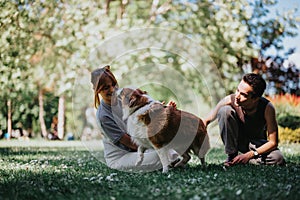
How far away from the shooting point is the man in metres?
4.65

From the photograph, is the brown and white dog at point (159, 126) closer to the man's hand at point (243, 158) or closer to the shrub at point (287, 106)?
the man's hand at point (243, 158)

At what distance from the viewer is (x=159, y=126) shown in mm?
4285

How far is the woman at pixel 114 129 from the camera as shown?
4.72m

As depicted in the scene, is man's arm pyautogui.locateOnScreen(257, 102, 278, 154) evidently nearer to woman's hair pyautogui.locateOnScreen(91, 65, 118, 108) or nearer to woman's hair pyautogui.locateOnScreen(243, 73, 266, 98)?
woman's hair pyautogui.locateOnScreen(243, 73, 266, 98)

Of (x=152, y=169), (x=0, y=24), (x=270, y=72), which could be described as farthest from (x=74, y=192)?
(x=270, y=72)

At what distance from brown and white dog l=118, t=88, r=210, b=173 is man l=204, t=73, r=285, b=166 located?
37cm

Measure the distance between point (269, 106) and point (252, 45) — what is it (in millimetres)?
8389

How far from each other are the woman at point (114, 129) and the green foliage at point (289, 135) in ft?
23.4

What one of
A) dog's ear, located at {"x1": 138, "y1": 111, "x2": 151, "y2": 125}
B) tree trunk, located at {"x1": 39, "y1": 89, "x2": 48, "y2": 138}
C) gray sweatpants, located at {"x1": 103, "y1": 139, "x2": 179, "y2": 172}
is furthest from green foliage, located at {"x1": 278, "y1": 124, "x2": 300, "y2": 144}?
tree trunk, located at {"x1": 39, "y1": 89, "x2": 48, "y2": 138}

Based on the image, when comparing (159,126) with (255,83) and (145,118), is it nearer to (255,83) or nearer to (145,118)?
(145,118)

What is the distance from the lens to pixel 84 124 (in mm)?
6711

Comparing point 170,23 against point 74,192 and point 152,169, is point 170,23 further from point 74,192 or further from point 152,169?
point 74,192

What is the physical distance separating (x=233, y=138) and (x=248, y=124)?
0.25 meters

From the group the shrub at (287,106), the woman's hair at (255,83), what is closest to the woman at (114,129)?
the woman's hair at (255,83)
